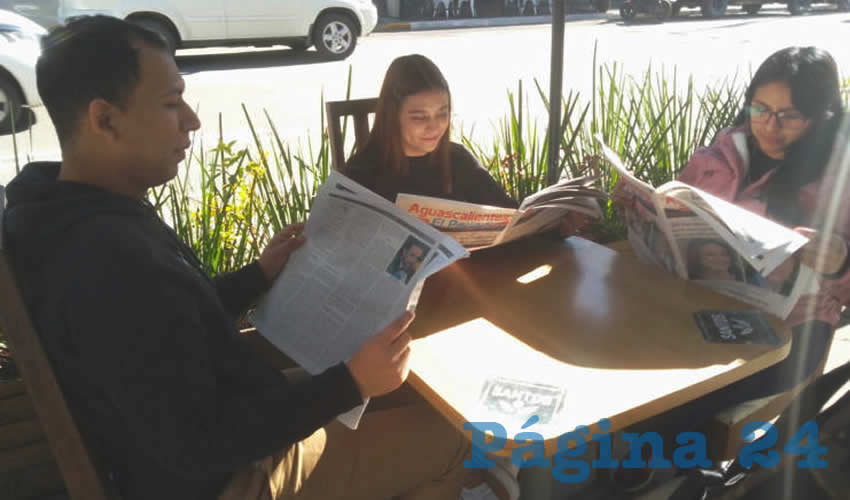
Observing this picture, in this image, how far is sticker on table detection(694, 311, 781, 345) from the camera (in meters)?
1.34

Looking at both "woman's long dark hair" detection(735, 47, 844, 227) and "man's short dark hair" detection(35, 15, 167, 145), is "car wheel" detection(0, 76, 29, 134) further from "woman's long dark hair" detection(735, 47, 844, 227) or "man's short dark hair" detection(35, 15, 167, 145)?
"woman's long dark hair" detection(735, 47, 844, 227)

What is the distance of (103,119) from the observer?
1.14 meters

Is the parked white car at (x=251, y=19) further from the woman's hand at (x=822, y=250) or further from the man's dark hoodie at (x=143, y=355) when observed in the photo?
the woman's hand at (x=822, y=250)

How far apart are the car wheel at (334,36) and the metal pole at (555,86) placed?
9.06m

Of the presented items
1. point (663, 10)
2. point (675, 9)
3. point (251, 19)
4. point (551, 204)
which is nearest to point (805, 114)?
point (551, 204)

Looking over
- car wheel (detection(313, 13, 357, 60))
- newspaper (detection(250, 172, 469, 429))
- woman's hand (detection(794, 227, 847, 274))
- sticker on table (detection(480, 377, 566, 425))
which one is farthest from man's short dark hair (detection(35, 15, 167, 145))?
car wheel (detection(313, 13, 357, 60))

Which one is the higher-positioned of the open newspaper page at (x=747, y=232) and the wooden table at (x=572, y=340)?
the open newspaper page at (x=747, y=232)

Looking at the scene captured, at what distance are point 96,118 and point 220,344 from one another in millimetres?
410

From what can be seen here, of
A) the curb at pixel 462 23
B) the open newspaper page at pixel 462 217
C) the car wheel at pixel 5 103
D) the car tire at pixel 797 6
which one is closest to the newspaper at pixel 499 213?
the open newspaper page at pixel 462 217

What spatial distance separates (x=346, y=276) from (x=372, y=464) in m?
0.37

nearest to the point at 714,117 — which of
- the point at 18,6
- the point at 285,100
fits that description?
the point at 285,100

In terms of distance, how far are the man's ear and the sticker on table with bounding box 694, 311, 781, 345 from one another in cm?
111

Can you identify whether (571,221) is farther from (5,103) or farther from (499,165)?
(5,103)

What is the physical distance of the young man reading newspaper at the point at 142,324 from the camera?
100cm
